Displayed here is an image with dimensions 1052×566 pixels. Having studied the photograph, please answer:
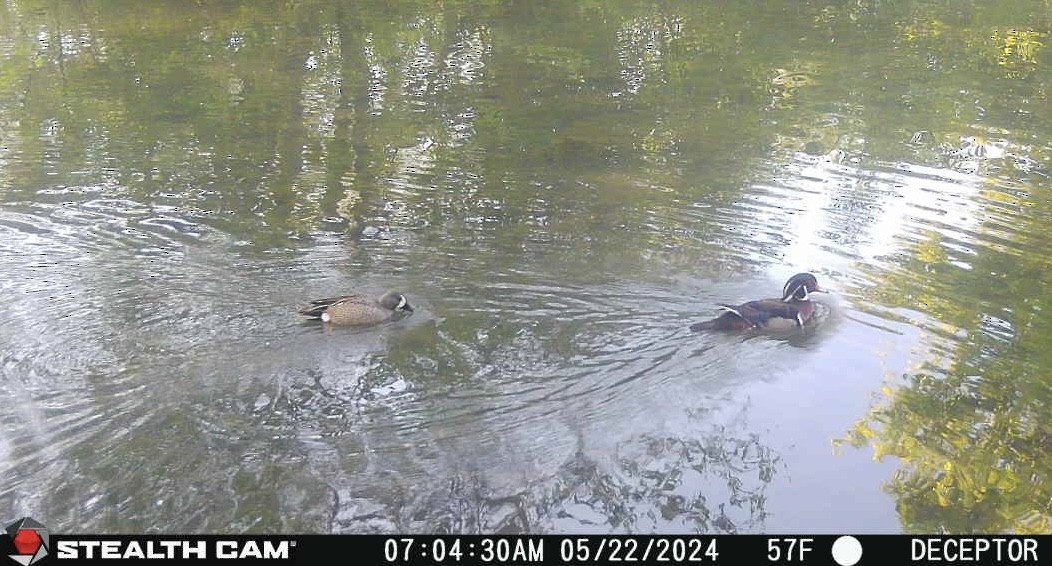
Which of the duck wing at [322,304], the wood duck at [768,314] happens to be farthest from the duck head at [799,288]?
the duck wing at [322,304]

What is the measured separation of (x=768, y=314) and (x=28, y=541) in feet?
16.4

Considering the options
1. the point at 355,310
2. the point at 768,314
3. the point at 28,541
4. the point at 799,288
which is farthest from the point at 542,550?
the point at 799,288

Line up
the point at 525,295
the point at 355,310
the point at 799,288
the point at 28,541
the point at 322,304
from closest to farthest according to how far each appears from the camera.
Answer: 1. the point at 28,541
2. the point at 355,310
3. the point at 322,304
4. the point at 799,288
5. the point at 525,295

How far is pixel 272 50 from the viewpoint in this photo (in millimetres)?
17453

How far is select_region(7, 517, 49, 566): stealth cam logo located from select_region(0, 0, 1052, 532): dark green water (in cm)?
12

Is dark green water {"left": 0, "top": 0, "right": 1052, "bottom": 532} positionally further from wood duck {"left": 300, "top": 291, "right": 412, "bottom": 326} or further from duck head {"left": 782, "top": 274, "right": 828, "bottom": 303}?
duck head {"left": 782, "top": 274, "right": 828, "bottom": 303}

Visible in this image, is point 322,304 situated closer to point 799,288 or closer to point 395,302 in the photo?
point 395,302

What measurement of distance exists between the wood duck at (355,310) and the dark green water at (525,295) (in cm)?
13

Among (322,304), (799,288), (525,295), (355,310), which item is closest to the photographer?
(355,310)

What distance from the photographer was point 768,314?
298 inches

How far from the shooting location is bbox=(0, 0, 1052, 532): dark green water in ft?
19.3

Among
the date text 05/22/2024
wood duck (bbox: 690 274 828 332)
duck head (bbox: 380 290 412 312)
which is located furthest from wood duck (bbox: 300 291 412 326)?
the date text 05/22/2024

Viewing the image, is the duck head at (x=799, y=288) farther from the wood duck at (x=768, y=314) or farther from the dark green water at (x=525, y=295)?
the dark green water at (x=525, y=295)

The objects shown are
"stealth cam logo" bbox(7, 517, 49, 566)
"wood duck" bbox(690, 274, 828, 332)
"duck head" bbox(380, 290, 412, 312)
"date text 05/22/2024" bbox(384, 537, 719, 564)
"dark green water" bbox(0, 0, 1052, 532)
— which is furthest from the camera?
"duck head" bbox(380, 290, 412, 312)
